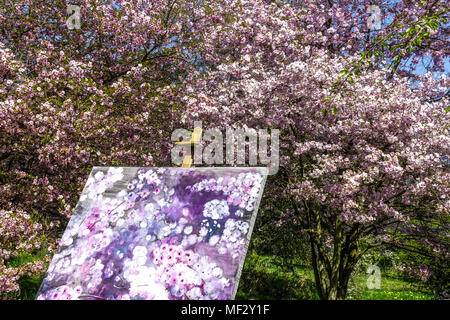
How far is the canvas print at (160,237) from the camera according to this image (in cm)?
255

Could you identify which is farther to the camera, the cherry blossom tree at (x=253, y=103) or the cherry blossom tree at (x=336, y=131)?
the cherry blossom tree at (x=253, y=103)

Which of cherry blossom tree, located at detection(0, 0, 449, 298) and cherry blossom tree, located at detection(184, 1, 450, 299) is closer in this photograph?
cherry blossom tree, located at detection(184, 1, 450, 299)

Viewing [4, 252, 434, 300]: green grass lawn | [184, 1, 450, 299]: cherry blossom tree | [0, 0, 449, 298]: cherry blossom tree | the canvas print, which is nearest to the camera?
the canvas print

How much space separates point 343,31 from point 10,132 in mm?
7624

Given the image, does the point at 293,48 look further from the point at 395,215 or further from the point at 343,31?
the point at 395,215

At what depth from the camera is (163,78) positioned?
30.9 ft

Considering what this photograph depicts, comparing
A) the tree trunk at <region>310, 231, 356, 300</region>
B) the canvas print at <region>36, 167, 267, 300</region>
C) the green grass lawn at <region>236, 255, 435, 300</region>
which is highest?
the canvas print at <region>36, 167, 267, 300</region>

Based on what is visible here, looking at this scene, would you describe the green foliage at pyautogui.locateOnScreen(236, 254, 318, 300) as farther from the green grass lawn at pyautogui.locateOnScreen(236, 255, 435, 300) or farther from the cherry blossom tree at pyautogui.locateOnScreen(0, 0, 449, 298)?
the cherry blossom tree at pyautogui.locateOnScreen(0, 0, 449, 298)

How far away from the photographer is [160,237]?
284cm

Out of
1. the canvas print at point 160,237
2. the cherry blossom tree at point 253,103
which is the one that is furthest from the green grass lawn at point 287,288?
the canvas print at point 160,237

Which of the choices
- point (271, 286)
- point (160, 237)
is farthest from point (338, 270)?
point (160, 237)

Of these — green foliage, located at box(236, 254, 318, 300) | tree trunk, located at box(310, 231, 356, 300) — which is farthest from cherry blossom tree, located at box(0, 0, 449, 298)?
green foliage, located at box(236, 254, 318, 300)

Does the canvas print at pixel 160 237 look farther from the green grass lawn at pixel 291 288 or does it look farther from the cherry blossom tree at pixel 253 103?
the green grass lawn at pixel 291 288

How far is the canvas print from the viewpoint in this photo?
2.55m
